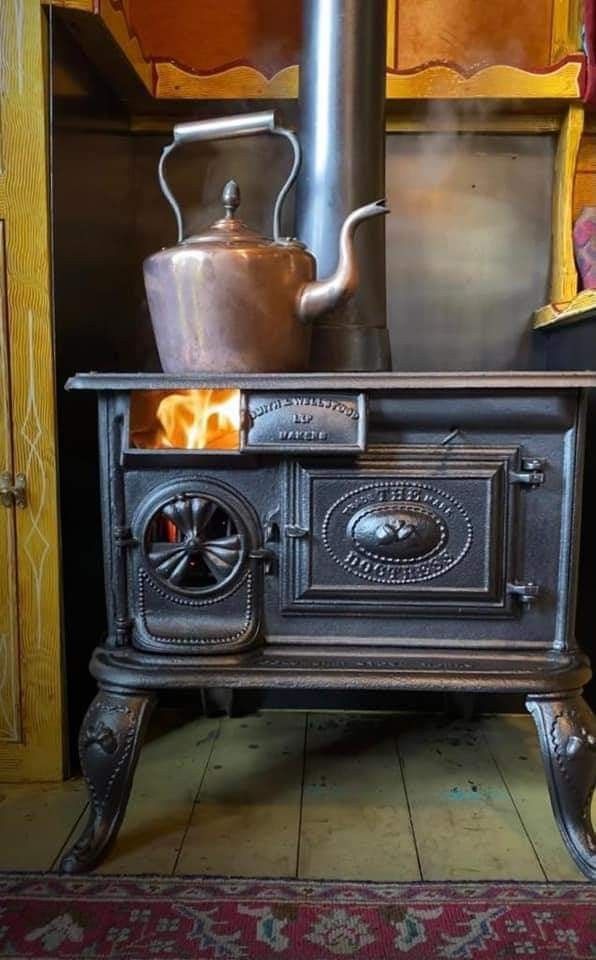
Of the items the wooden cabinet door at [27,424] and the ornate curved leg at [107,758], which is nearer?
the ornate curved leg at [107,758]

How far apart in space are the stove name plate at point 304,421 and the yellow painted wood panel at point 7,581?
0.54m

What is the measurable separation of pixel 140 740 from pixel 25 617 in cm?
40

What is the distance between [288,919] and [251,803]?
345mm

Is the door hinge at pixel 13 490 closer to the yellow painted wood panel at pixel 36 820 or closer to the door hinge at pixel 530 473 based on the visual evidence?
the yellow painted wood panel at pixel 36 820

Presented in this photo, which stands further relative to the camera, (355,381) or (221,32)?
(221,32)

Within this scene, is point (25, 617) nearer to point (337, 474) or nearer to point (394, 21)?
point (337, 474)

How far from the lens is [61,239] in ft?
5.22

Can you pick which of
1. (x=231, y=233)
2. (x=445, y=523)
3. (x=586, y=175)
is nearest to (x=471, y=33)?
(x=586, y=175)

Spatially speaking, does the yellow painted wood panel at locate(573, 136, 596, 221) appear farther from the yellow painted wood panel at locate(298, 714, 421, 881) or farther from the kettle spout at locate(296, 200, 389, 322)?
the yellow painted wood panel at locate(298, 714, 421, 881)

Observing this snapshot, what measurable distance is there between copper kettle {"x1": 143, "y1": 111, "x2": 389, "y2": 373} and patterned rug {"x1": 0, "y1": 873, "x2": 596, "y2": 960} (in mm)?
819

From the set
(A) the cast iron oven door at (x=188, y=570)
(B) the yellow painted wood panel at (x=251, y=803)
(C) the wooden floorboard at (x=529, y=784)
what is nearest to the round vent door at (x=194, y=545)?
(A) the cast iron oven door at (x=188, y=570)

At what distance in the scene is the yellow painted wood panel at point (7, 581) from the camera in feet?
5.12

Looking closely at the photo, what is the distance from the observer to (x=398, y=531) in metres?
1.32

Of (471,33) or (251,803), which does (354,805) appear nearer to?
(251,803)
